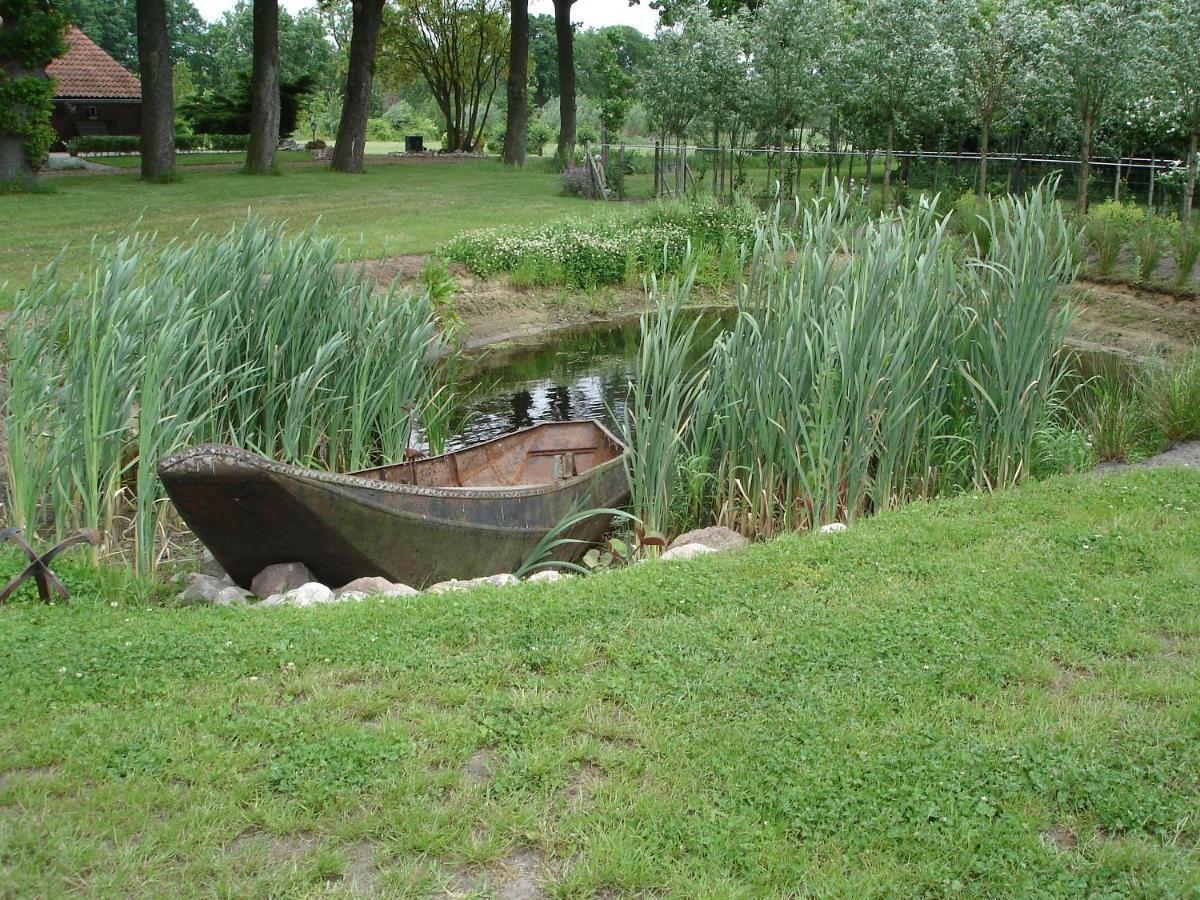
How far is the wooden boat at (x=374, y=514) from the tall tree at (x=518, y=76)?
85.7 ft

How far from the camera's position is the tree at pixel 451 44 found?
A: 4575 cm

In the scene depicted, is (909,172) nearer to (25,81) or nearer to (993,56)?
(993,56)

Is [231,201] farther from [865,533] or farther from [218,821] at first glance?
[218,821]

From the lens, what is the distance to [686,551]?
18.9 ft

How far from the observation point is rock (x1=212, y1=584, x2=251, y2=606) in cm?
543

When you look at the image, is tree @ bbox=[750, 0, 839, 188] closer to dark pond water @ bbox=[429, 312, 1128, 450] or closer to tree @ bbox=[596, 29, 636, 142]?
dark pond water @ bbox=[429, 312, 1128, 450]

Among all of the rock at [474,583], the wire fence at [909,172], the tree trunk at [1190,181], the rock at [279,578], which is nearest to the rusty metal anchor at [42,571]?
the rock at [279,578]

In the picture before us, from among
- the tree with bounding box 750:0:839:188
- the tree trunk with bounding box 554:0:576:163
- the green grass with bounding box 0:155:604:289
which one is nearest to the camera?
the green grass with bounding box 0:155:604:289

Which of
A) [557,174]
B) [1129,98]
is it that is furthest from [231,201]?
[1129,98]

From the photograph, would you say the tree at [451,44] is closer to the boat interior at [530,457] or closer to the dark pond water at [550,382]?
the dark pond water at [550,382]

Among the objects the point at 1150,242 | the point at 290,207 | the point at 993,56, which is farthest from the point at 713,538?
the point at 993,56

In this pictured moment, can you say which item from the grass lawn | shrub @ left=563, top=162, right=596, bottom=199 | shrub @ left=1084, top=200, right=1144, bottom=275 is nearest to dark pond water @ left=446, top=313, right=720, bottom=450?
the grass lawn

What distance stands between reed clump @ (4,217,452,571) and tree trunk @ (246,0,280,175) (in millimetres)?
18801

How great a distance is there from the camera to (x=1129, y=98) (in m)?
17.9
